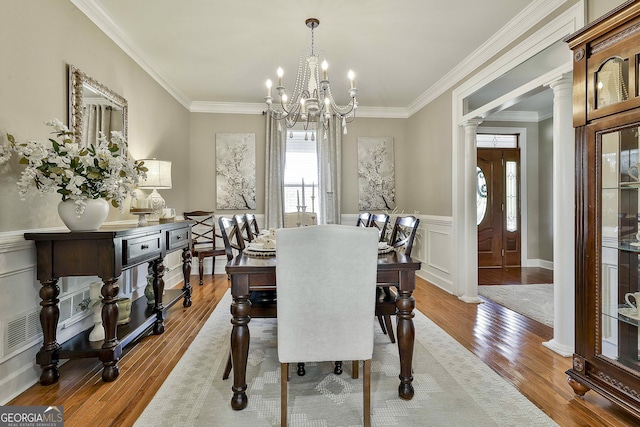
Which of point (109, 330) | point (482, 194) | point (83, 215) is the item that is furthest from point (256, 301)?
point (482, 194)

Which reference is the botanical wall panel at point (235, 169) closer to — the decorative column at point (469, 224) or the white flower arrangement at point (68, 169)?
the white flower arrangement at point (68, 169)

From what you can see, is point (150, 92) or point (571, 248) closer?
point (571, 248)

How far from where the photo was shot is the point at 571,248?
2.39m

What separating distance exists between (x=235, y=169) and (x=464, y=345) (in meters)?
3.98

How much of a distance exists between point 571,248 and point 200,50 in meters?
3.75

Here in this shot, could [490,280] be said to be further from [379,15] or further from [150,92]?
[150,92]

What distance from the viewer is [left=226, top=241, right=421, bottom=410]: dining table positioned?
1.67m

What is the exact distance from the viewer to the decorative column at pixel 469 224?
3.71m

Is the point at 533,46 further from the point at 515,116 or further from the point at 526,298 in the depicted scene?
the point at 515,116

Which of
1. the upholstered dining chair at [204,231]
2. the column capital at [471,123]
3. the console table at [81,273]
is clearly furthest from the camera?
the upholstered dining chair at [204,231]

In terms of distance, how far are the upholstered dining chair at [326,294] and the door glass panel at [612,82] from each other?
4.77 ft

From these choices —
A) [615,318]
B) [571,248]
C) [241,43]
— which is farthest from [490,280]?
[241,43]

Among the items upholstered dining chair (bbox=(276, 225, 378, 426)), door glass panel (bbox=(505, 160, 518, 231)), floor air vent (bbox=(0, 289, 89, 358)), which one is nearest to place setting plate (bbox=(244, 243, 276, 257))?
upholstered dining chair (bbox=(276, 225, 378, 426))

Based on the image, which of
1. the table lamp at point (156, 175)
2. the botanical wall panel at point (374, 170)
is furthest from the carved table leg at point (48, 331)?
the botanical wall panel at point (374, 170)
